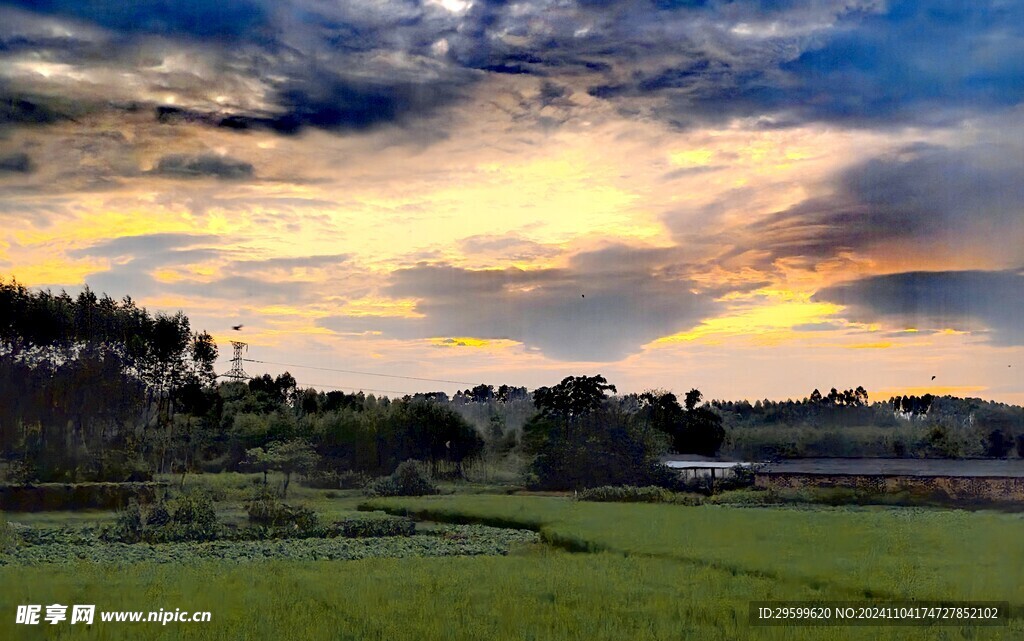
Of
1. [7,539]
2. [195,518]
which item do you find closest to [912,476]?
[195,518]

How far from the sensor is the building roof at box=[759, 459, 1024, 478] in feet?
163

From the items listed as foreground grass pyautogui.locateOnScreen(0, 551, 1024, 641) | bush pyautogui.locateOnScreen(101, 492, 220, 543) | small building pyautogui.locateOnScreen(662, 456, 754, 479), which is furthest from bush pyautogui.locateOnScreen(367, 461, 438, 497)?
foreground grass pyautogui.locateOnScreen(0, 551, 1024, 641)

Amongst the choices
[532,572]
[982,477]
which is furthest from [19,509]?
[982,477]

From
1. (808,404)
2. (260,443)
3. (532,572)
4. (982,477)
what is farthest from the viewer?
(808,404)

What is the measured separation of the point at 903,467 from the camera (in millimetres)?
54250

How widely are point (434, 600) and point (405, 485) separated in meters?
39.8

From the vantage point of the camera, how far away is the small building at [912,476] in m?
47.3

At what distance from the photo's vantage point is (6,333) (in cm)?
5041

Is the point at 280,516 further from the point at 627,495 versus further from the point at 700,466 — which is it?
the point at 700,466

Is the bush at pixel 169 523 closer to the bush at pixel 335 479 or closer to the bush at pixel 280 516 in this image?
the bush at pixel 280 516

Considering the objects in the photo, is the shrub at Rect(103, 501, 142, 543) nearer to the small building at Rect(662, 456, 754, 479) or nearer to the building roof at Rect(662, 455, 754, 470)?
the small building at Rect(662, 456, 754, 479)

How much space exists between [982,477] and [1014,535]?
2410 cm

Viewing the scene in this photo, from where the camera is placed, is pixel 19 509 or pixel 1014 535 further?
pixel 19 509

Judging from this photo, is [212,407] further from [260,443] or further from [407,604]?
[407,604]
